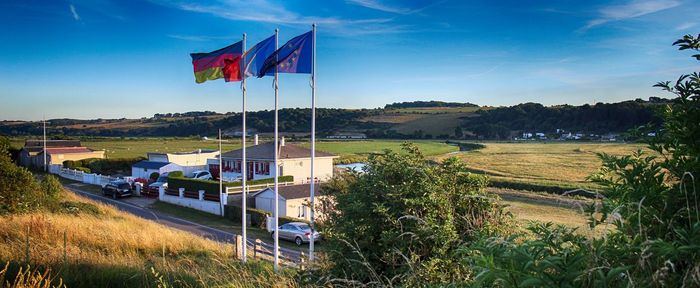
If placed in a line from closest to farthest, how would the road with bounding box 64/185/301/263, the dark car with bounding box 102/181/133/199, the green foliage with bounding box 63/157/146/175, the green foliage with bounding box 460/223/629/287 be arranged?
the green foliage with bounding box 460/223/629/287
the road with bounding box 64/185/301/263
the dark car with bounding box 102/181/133/199
the green foliage with bounding box 63/157/146/175

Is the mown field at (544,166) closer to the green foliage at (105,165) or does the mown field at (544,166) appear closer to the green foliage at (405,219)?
the green foliage at (405,219)

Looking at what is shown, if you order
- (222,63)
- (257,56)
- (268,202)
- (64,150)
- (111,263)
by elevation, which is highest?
(257,56)

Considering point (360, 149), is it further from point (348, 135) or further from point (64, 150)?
point (348, 135)

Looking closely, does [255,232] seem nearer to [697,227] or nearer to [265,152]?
[265,152]

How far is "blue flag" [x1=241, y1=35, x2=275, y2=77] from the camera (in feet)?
53.0

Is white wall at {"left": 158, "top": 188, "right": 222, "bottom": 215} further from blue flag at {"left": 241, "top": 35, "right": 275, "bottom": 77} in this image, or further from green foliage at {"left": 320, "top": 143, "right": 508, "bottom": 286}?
green foliage at {"left": 320, "top": 143, "right": 508, "bottom": 286}

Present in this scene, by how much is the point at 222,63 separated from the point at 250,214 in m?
14.2

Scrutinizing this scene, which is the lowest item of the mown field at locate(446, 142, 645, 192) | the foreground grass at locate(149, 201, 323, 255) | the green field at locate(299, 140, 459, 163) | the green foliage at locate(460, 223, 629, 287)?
the foreground grass at locate(149, 201, 323, 255)

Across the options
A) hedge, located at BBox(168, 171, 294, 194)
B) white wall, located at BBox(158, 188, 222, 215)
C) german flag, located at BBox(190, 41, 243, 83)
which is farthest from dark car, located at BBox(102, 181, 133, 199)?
german flag, located at BBox(190, 41, 243, 83)

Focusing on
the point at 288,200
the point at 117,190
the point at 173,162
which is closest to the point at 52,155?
the point at 173,162

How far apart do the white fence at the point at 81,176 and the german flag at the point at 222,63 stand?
31784 mm

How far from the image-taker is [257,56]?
16203 millimetres

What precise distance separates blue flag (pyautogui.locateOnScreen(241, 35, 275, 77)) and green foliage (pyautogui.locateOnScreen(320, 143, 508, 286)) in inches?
374

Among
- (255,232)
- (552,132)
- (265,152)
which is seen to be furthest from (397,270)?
(552,132)
